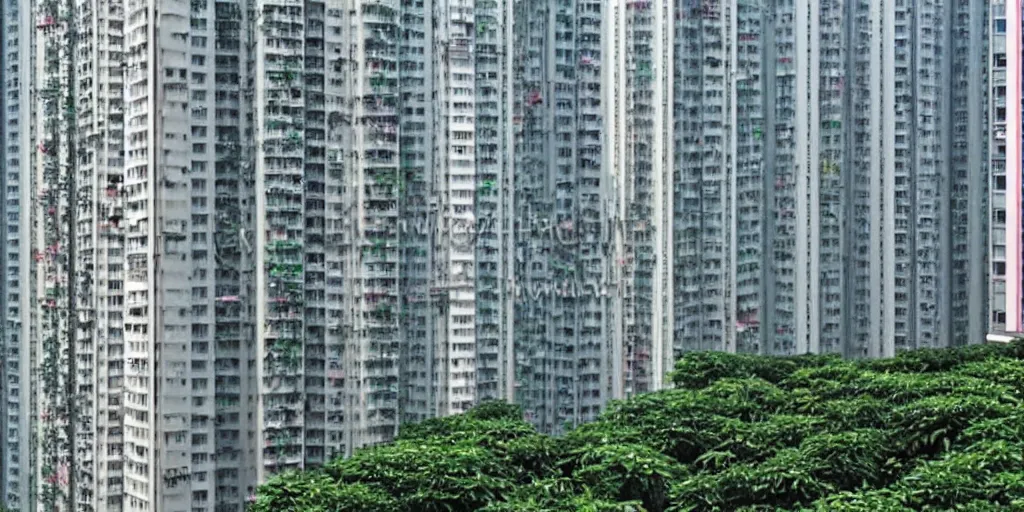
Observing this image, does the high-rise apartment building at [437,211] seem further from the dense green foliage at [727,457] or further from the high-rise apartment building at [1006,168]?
the dense green foliage at [727,457]

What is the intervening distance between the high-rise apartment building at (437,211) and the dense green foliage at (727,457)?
26.7ft

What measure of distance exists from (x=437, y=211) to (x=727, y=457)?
43.7ft

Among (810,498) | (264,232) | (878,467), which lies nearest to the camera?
(810,498)

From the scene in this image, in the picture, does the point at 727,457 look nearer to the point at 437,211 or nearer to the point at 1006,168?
the point at 437,211

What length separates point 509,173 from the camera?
29.0 m

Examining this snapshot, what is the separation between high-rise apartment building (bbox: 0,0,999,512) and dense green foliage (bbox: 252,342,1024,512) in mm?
8133

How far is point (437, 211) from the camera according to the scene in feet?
89.5

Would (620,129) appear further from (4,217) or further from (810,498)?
(810,498)

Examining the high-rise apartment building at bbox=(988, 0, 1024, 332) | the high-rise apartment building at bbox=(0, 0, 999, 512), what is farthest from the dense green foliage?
the high-rise apartment building at bbox=(988, 0, 1024, 332)

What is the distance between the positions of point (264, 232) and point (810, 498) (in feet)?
44.2

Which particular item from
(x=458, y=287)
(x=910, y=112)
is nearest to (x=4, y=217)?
(x=458, y=287)

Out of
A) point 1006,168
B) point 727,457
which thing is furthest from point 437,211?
point 727,457

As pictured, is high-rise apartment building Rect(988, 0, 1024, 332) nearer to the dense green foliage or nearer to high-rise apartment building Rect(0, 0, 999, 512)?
high-rise apartment building Rect(0, 0, 999, 512)

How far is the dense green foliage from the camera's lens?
12.6 metres
